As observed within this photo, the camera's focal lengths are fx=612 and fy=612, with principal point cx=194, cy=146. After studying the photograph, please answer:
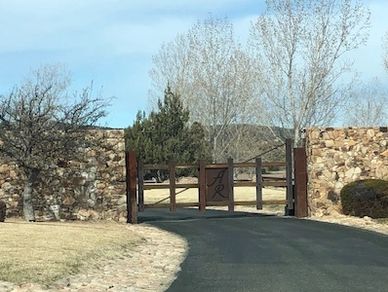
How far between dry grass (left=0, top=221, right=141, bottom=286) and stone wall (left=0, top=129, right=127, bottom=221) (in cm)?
309

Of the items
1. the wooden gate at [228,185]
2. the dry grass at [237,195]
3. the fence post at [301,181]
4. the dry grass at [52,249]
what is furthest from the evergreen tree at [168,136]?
the dry grass at [52,249]

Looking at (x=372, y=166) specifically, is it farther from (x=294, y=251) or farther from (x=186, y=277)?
(x=186, y=277)

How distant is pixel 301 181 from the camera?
70.3ft

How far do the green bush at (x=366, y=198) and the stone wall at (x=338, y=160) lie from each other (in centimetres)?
54

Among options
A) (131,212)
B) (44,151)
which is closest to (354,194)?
(131,212)

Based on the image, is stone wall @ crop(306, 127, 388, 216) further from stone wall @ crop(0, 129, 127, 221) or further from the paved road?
stone wall @ crop(0, 129, 127, 221)

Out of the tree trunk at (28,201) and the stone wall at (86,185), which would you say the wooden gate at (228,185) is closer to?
the stone wall at (86,185)

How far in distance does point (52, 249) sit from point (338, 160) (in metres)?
12.4

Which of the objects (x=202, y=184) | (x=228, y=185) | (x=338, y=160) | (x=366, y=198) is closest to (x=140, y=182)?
(x=202, y=184)

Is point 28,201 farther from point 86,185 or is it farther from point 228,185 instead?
point 228,185

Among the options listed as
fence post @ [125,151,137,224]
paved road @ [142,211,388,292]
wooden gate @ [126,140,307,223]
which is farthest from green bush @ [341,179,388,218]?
fence post @ [125,151,137,224]

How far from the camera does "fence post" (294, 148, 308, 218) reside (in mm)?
21406

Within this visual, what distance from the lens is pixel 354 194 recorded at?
66.6ft

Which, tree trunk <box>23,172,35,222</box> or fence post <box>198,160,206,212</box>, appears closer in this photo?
tree trunk <box>23,172,35,222</box>
